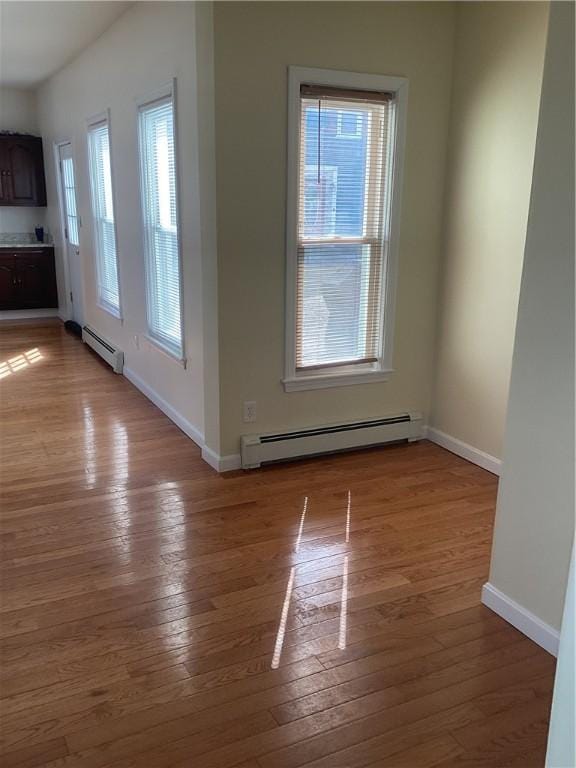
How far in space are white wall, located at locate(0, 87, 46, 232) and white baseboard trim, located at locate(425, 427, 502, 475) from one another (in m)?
6.56

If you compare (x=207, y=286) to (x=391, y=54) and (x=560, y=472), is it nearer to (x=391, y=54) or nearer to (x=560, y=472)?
(x=391, y=54)

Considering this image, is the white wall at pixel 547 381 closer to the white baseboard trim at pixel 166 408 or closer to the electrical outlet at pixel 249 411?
the electrical outlet at pixel 249 411

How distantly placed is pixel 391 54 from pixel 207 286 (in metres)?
1.67

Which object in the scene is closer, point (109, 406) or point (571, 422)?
point (571, 422)

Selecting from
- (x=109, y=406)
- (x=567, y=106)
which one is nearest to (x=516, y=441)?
(x=567, y=106)

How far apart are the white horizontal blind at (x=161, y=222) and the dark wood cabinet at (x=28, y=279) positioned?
13.4 feet

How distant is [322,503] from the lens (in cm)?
342

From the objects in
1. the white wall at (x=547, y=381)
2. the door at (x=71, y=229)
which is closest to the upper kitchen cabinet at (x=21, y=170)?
the door at (x=71, y=229)

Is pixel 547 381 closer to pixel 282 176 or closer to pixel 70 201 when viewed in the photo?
pixel 282 176

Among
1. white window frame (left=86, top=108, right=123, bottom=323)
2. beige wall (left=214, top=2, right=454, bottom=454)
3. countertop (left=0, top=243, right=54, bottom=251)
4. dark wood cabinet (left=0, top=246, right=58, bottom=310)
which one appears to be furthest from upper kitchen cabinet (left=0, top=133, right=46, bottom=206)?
beige wall (left=214, top=2, right=454, bottom=454)

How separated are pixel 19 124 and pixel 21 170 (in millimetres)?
622

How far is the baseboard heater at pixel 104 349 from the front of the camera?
5.82 meters

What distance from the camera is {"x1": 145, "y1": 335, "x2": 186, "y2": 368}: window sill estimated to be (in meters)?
4.26

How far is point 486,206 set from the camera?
370cm
